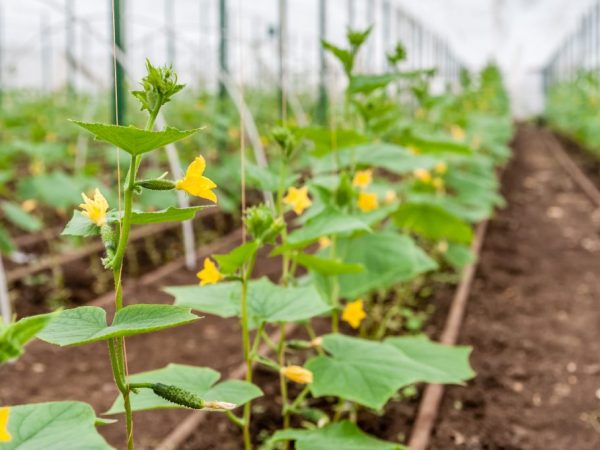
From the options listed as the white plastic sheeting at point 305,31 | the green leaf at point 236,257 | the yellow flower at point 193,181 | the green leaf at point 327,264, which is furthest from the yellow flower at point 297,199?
the white plastic sheeting at point 305,31

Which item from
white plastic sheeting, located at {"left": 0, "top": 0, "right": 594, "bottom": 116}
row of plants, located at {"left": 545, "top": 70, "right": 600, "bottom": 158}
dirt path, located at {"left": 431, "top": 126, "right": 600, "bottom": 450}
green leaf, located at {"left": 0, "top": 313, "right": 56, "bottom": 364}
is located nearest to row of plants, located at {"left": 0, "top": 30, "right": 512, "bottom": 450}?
green leaf, located at {"left": 0, "top": 313, "right": 56, "bottom": 364}

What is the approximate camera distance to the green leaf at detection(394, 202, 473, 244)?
307cm

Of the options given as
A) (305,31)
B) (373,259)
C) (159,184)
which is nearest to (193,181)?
(159,184)

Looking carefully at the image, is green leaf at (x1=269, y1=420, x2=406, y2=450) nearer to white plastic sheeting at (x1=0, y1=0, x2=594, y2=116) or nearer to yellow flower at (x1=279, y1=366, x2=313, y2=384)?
yellow flower at (x1=279, y1=366, x2=313, y2=384)

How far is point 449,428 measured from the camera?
7.69ft

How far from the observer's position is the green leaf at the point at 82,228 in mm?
1127

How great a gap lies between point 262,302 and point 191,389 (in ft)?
0.95

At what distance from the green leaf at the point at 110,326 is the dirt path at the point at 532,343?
4.67ft

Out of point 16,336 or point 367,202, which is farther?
point 367,202

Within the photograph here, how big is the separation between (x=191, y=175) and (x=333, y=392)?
721 mm

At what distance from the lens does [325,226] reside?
1.66 metres

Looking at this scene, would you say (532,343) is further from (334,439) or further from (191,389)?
(191,389)

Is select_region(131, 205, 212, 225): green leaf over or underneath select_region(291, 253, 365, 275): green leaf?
over

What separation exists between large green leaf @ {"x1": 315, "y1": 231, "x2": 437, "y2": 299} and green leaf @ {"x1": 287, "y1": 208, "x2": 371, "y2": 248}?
0.49 meters
